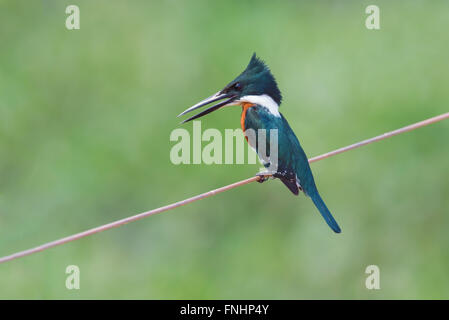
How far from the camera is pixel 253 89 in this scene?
5188 mm

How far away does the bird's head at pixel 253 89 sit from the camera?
5.18 m

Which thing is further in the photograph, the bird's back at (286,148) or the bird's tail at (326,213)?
the bird's back at (286,148)

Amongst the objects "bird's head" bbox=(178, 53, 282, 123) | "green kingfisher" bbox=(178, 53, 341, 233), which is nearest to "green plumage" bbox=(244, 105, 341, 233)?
"green kingfisher" bbox=(178, 53, 341, 233)

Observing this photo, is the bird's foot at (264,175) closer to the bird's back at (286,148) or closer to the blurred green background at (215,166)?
the bird's back at (286,148)

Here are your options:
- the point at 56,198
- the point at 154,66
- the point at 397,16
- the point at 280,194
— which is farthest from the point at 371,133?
the point at 56,198

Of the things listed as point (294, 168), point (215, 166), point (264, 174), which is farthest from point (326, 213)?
point (215, 166)

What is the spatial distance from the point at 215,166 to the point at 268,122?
8.91ft

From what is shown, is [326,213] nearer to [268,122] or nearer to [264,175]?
[264,175]

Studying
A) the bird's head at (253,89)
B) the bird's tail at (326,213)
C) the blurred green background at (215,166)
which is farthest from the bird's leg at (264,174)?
the blurred green background at (215,166)

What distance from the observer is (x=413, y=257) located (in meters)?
7.50

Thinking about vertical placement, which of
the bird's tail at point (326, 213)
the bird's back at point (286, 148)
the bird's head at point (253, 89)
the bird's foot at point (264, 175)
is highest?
the bird's head at point (253, 89)

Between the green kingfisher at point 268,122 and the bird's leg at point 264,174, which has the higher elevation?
the green kingfisher at point 268,122

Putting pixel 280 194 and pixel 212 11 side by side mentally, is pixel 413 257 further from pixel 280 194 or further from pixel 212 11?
pixel 212 11

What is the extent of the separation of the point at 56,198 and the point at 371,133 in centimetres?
291
